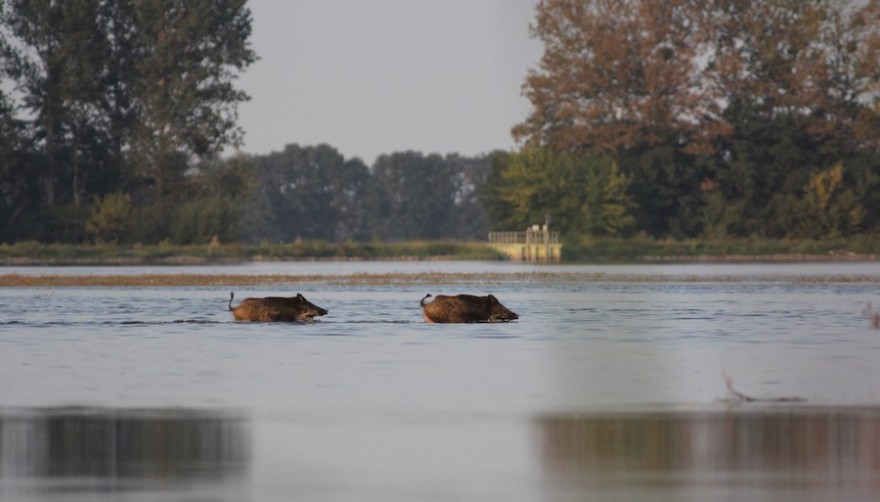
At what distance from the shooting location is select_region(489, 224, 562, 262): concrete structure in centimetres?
7662

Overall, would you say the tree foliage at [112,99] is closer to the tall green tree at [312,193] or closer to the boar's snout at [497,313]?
the tall green tree at [312,193]

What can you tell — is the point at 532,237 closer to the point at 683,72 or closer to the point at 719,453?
the point at 683,72

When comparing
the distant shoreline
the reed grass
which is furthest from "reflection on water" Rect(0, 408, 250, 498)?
the distant shoreline

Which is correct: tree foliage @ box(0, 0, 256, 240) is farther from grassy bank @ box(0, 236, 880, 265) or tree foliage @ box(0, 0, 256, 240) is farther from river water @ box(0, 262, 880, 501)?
river water @ box(0, 262, 880, 501)

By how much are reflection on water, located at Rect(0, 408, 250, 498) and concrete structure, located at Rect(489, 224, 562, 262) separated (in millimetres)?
63629

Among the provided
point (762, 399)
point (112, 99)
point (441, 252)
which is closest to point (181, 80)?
point (112, 99)

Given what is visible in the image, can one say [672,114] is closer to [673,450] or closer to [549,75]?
[549,75]

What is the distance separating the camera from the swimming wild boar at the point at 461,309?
83.7ft

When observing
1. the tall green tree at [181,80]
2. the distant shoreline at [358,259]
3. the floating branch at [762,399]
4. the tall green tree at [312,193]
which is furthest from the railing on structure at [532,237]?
the floating branch at [762,399]

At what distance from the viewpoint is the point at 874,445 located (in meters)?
10.8

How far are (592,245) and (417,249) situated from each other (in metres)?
9.67

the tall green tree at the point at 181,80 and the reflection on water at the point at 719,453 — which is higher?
the tall green tree at the point at 181,80

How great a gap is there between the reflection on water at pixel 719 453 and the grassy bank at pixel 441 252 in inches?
2357

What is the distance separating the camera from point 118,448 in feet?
35.4
